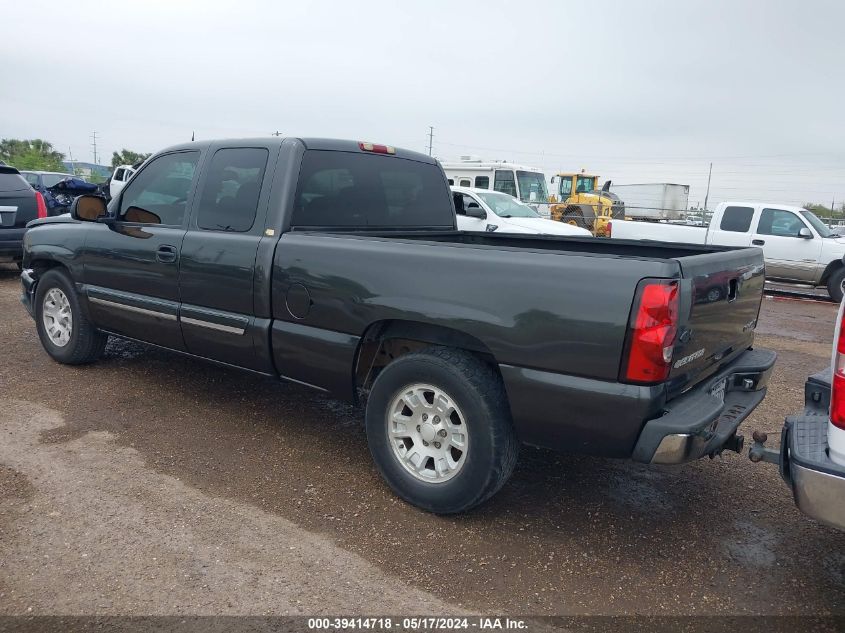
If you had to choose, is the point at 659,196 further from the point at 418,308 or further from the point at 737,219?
the point at 418,308

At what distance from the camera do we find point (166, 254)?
4.38 metres

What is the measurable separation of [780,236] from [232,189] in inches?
453

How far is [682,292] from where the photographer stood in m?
2.68

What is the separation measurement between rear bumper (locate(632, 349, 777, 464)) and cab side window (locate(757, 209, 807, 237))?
10337 millimetres

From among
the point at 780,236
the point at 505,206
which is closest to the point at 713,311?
the point at 505,206

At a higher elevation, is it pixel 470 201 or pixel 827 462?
pixel 470 201

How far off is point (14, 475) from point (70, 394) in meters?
1.39

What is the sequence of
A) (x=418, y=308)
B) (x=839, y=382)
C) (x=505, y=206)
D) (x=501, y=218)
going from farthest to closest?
(x=505, y=206) < (x=501, y=218) < (x=418, y=308) < (x=839, y=382)

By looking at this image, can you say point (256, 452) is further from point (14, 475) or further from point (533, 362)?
point (533, 362)

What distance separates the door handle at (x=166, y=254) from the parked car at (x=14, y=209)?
6468 mm

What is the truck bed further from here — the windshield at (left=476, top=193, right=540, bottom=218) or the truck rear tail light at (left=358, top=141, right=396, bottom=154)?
the windshield at (left=476, top=193, right=540, bottom=218)

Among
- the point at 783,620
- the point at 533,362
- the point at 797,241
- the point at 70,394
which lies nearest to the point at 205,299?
the point at 70,394

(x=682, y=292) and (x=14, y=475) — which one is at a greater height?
(x=682, y=292)

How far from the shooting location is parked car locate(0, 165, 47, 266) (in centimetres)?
941
